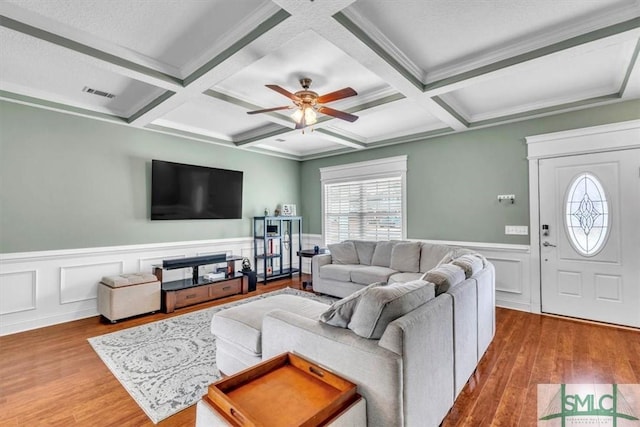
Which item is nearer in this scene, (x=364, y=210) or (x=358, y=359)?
(x=358, y=359)

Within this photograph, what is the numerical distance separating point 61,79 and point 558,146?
5834 mm

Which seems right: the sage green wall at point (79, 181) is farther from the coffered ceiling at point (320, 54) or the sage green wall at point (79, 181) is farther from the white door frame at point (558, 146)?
the white door frame at point (558, 146)

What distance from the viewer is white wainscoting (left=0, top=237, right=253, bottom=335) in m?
3.48

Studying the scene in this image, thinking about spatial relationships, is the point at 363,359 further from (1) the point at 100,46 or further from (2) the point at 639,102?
(2) the point at 639,102

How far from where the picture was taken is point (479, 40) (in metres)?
2.52

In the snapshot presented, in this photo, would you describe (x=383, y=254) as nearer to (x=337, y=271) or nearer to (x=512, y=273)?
(x=337, y=271)

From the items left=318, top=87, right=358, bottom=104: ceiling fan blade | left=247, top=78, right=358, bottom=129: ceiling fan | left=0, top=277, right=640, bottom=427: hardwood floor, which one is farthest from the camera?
left=247, top=78, right=358, bottom=129: ceiling fan

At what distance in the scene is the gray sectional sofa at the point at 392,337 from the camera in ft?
4.83

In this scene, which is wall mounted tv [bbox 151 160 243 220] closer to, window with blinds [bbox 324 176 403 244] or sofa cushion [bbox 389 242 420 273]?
window with blinds [bbox 324 176 403 244]

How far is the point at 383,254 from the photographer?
16.1 feet

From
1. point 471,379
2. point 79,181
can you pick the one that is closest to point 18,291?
point 79,181

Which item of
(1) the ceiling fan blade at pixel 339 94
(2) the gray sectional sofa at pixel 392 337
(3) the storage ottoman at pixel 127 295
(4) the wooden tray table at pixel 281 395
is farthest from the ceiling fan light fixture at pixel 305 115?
(3) the storage ottoman at pixel 127 295

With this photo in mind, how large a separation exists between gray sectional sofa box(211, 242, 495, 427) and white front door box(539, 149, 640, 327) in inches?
69.9

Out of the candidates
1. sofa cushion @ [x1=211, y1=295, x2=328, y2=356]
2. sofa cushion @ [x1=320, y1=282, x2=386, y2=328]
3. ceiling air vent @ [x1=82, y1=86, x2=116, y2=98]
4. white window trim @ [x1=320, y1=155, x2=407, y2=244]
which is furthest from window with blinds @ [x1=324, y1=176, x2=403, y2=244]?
ceiling air vent @ [x1=82, y1=86, x2=116, y2=98]
